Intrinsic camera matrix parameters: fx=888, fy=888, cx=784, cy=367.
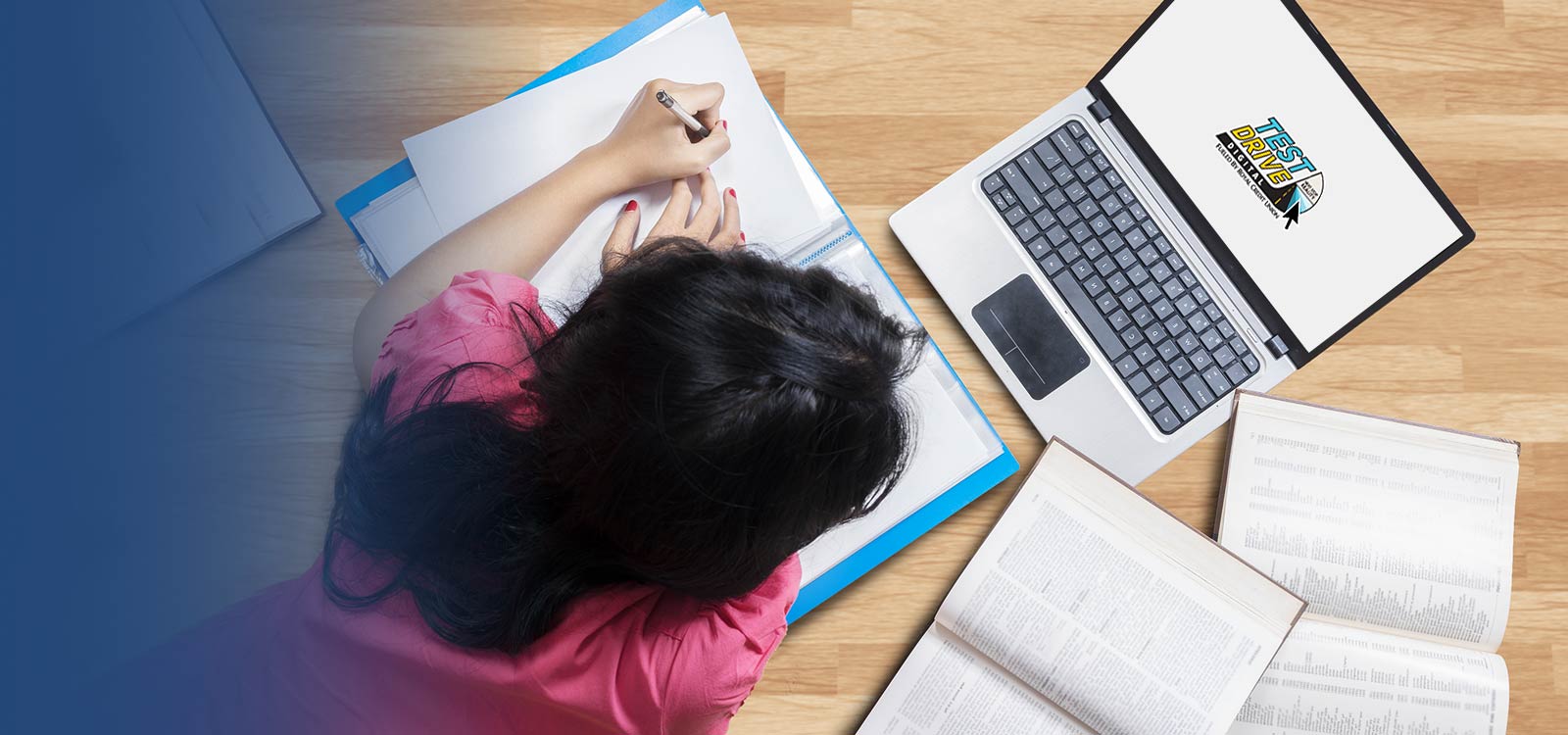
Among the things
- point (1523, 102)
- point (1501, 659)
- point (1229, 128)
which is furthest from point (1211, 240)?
point (1501, 659)

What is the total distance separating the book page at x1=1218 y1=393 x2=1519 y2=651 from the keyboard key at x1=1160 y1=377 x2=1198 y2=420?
0.14 feet

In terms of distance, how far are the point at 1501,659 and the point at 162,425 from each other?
0.90m

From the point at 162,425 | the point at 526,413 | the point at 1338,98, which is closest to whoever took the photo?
the point at 162,425

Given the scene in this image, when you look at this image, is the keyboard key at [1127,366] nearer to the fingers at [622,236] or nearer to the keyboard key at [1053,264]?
the keyboard key at [1053,264]

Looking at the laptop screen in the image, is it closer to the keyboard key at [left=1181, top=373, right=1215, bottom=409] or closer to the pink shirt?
the keyboard key at [left=1181, top=373, right=1215, bottom=409]

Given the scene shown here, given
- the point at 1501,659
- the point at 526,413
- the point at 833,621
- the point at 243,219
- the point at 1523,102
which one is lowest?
the point at 1501,659

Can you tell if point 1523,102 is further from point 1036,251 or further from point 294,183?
point 294,183

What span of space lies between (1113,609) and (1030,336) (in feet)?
0.72

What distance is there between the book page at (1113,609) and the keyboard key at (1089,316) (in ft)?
0.29

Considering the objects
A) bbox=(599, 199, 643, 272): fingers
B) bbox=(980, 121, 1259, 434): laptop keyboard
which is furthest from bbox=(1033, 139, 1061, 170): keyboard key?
bbox=(599, 199, 643, 272): fingers

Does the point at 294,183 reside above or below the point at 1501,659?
above

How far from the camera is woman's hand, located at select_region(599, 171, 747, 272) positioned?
27.0 inches

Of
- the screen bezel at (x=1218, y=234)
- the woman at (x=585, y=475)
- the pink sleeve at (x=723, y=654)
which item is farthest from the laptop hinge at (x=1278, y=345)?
the pink sleeve at (x=723, y=654)

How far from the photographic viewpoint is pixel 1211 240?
0.69 meters
